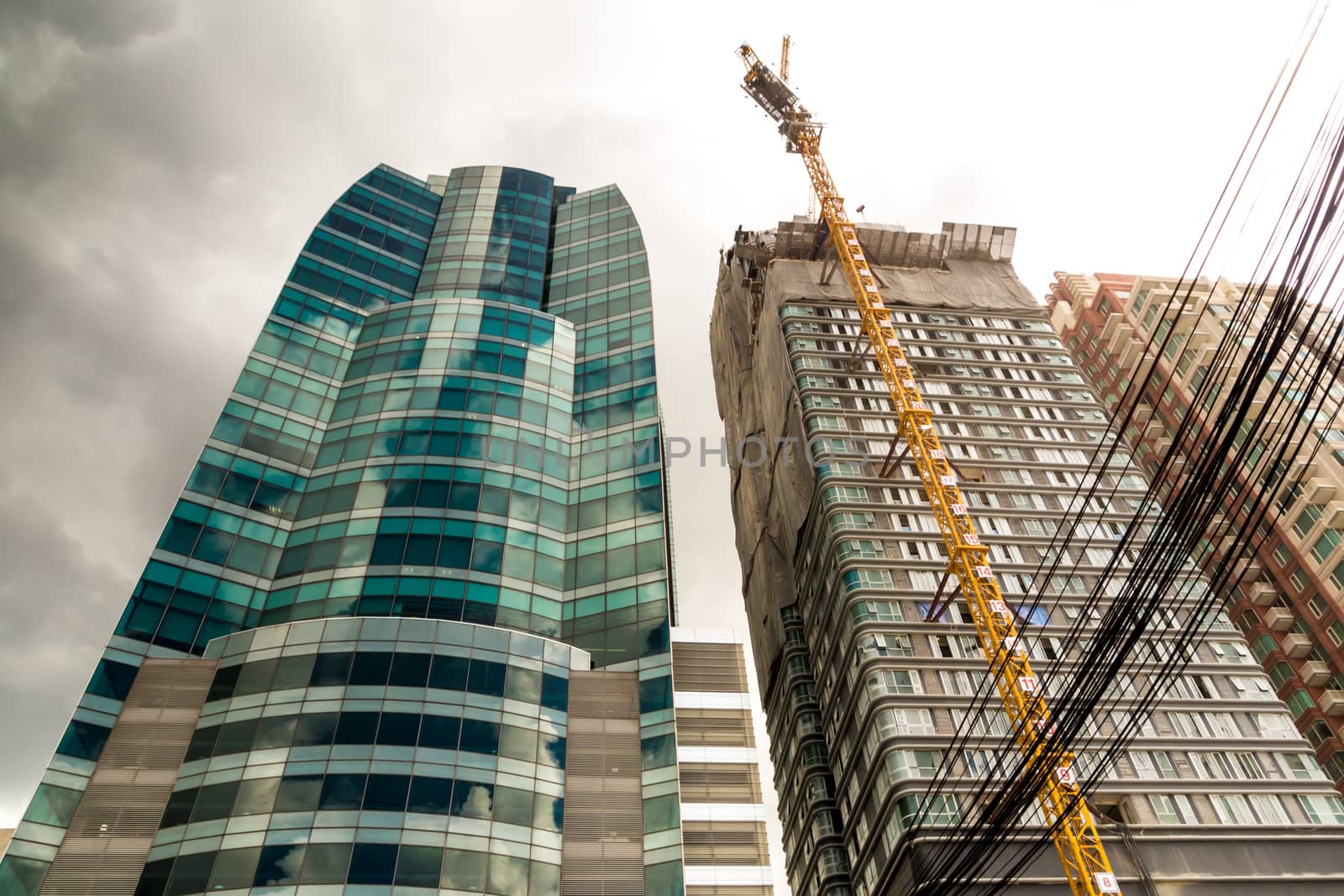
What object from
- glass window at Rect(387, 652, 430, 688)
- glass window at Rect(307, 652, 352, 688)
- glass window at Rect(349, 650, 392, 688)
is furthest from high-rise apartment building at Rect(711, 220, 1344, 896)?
glass window at Rect(307, 652, 352, 688)

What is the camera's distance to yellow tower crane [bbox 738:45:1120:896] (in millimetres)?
46562

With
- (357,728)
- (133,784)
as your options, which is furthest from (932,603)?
(133,784)

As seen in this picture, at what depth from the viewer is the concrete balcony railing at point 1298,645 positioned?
79.2 metres

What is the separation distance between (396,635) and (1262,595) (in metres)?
75.0

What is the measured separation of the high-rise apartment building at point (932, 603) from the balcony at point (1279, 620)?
11.4 m

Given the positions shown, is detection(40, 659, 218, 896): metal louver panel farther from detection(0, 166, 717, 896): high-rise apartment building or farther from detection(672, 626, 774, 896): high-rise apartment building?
detection(672, 626, 774, 896): high-rise apartment building

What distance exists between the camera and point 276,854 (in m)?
40.7

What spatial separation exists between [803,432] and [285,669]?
173 ft

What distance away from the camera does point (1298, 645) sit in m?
79.3

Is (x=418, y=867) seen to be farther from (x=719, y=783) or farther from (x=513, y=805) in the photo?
(x=719, y=783)

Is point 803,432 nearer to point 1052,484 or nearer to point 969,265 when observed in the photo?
point 1052,484

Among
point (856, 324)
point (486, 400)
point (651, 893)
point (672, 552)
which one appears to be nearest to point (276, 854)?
point (651, 893)

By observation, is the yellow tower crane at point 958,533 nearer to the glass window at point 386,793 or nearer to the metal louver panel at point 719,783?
the metal louver panel at point 719,783

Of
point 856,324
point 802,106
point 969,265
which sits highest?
point 802,106
